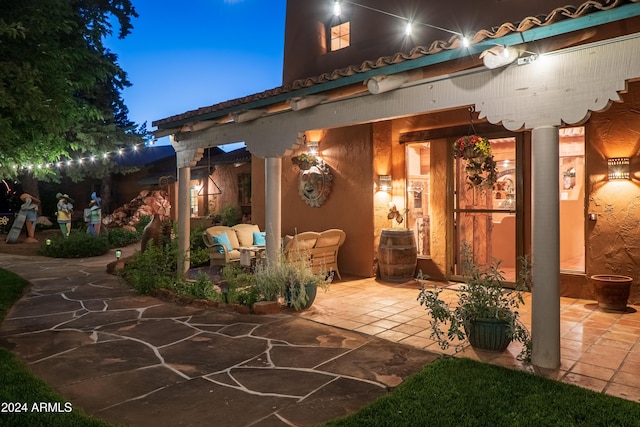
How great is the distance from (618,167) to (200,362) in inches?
250

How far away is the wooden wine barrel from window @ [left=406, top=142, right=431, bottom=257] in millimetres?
711

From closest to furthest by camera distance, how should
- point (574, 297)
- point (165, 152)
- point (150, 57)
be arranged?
point (574, 297), point (165, 152), point (150, 57)

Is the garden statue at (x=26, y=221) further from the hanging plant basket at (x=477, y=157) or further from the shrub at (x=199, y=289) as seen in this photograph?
the hanging plant basket at (x=477, y=157)

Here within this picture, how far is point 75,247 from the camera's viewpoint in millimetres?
13789

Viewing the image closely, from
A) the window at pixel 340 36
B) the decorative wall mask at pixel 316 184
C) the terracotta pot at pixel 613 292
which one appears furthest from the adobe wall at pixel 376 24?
the terracotta pot at pixel 613 292

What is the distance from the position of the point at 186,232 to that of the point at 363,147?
3.98 metres

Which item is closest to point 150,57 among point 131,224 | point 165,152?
point 165,152

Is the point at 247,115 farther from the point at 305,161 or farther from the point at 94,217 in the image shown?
the point at 94,217

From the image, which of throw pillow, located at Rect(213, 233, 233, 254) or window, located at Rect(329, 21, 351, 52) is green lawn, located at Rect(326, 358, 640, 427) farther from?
window, located at Rect(329, 21, 351, 52)

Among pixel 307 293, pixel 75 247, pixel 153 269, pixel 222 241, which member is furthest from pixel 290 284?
pixel 75 247

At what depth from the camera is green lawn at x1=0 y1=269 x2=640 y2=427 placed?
10.3ft

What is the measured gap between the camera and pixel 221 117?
25.8 ft

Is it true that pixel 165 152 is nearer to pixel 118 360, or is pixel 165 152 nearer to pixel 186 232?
pixel 186 232

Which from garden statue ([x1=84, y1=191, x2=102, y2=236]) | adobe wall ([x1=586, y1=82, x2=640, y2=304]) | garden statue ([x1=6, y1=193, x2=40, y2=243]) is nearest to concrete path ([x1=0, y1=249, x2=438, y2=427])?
adobe wall ([x1=586, y1=82, x2=640, y2=304])
